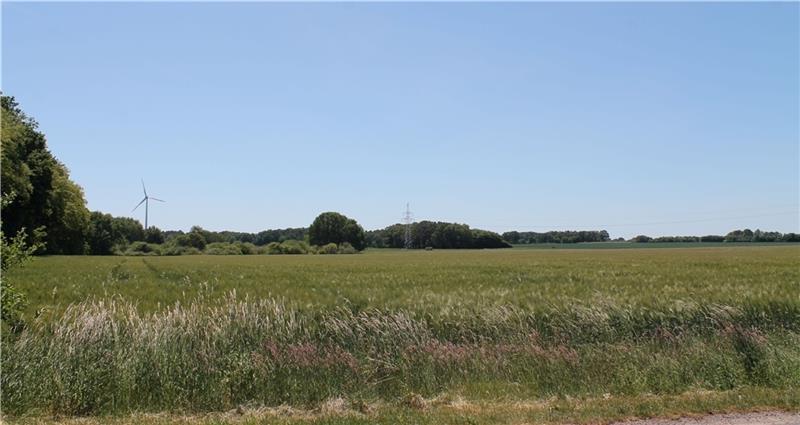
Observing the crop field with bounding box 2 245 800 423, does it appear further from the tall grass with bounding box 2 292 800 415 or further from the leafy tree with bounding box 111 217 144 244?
the leafy tree with bounding box 111 217 144 244

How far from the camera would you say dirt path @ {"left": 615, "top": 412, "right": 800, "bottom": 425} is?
21.5ft

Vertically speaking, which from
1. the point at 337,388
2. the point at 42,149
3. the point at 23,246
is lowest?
the point at 337,388

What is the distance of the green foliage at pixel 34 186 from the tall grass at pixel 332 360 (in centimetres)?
→ 2947

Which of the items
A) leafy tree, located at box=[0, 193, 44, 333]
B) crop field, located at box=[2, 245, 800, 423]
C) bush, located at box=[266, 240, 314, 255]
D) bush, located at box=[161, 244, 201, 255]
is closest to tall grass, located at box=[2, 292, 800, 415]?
crop field, located at box=[2, 245, 800, 423]

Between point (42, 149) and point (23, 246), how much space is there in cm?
6253

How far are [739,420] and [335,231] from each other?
485 feet

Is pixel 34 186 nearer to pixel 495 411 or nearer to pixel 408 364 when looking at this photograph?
pixel 408 364

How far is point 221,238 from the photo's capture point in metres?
161

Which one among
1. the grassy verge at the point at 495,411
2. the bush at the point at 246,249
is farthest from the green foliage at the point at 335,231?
the grassy verge at the point at 495,411

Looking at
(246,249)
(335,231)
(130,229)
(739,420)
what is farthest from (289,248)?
(739,420)

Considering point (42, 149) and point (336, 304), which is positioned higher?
point (42, 149)

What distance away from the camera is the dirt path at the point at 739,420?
21.5 feet

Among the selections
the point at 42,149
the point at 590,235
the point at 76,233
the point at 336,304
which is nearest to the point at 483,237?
the point at 590,235

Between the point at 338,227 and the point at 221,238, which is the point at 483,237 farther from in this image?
the point at 221,238
